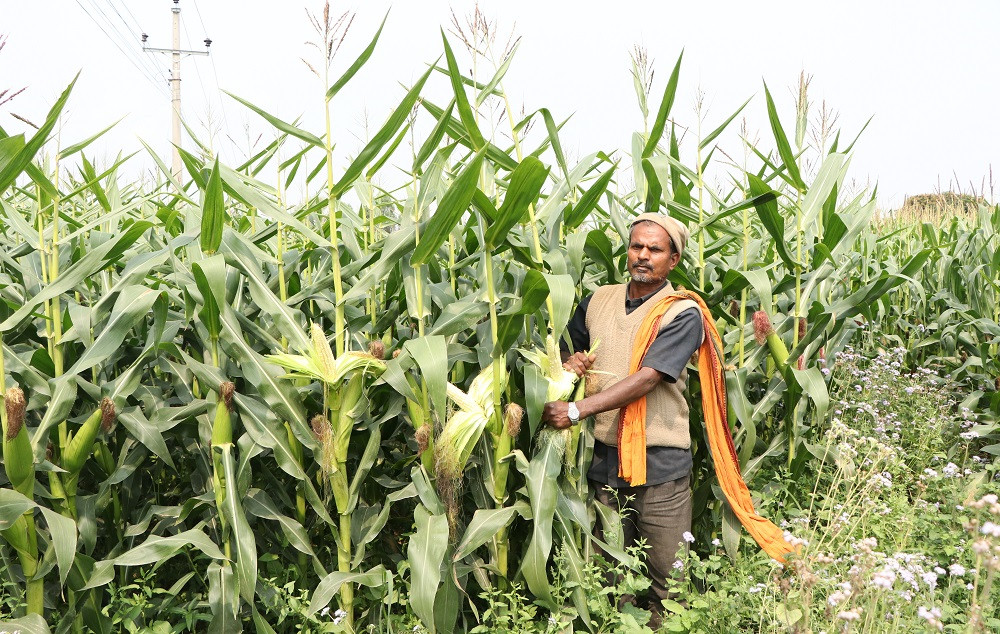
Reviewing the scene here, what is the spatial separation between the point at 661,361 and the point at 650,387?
120 millimetres

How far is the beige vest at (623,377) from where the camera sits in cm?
319

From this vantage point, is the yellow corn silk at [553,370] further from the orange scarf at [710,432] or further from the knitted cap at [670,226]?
the knitted cap at [670,226]

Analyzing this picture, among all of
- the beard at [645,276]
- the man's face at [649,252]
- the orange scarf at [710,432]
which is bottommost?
the orange scarf at [710,432]

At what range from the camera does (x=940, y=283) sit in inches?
233

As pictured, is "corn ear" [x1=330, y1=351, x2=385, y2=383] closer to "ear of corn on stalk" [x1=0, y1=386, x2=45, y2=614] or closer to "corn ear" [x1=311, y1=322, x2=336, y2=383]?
"corn ear" [x1=311, y1=322, x2=336, y2=383]

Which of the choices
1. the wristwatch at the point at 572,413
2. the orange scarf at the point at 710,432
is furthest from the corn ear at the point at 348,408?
the orange scarf at the point at 710,432

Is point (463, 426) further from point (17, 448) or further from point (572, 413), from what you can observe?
point (17, 448)

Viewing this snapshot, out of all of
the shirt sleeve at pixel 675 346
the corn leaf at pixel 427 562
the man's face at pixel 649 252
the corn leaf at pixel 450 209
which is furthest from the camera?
the man's face at pixel 649 252

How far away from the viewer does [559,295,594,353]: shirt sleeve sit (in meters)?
3.44

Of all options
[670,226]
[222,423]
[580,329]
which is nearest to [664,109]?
[670,226]

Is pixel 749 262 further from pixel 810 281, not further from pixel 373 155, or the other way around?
pixel 373 155

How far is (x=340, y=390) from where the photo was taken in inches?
111

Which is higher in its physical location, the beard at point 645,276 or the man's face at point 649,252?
the man's face at point 649,252

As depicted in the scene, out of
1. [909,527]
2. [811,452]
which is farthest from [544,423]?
[909,527]
